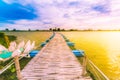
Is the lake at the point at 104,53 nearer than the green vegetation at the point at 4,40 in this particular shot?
No

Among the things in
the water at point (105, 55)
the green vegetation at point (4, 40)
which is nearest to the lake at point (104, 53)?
the water at point (105, 55)

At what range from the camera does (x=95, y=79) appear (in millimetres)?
7543

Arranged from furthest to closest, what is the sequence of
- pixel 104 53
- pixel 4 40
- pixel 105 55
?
pixel 4 40 → pixel 104 53 → pixel 105 55

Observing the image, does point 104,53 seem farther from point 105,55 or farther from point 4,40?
point 4,40

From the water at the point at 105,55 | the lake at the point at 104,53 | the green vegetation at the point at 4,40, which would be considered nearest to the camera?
the green vegetation at the point at 4,40

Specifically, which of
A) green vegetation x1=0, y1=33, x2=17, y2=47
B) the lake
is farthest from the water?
green vegetation x1=0, y1=33, x2=17, y2=47

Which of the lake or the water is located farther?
the lake

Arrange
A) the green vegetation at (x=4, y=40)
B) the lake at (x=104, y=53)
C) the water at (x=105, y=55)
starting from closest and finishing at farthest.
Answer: the green vegetation at (x=4, y=40)
the water at (x=105, y=55)
the lake at (x=104, y=53)

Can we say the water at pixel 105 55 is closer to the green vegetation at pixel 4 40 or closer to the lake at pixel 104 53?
the lake at pixel 104 53

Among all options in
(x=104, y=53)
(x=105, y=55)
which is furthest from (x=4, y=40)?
(x=105, y=55)

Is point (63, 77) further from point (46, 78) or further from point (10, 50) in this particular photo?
point (10, 50)

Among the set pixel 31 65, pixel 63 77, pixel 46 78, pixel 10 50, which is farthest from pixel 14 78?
pixel 10 50

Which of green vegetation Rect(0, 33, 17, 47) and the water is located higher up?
green vegetation Rect(0, 33, 17, 47)

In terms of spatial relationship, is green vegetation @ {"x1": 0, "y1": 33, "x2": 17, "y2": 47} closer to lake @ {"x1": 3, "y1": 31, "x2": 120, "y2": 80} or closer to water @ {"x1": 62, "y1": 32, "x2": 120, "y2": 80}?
lake @ {"x1": 3, "y1": 31, "x2": 120, "y2": 80}
